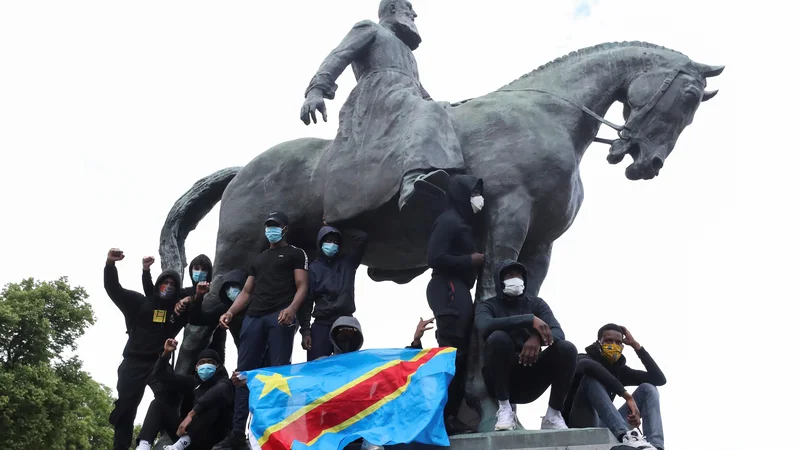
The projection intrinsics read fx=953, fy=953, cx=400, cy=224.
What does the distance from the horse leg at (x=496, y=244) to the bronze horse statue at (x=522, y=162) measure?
1 centimetres

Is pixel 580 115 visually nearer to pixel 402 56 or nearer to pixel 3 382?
pixel 402 56

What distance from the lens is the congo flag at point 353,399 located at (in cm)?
820

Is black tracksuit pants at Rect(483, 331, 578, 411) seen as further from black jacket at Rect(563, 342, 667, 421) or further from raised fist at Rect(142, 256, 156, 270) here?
raised fist at Rect(142, 256, 156, 270)

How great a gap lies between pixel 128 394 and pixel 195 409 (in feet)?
2.82

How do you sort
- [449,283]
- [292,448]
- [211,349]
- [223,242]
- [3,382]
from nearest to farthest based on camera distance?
[292,448]
[449,283]
[211,349]
[223,242]
[3,382]

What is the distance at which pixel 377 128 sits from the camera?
10562mm

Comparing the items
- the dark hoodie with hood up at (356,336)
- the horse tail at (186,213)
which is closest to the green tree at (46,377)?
the horse tail at (186,213)

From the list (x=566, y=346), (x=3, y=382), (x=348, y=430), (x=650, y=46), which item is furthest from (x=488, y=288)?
(x=3, y=382)

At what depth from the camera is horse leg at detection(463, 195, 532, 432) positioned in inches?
349

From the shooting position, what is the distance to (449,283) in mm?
9078

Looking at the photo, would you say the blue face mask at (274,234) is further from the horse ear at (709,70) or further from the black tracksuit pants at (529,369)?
the horse ear at (709,70)

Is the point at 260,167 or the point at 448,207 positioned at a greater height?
the point at 260,167

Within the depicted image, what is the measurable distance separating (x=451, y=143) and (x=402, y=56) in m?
1.80

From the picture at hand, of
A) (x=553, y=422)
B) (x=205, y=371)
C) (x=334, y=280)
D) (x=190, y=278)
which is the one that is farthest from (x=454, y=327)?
(x=190, y=278)
